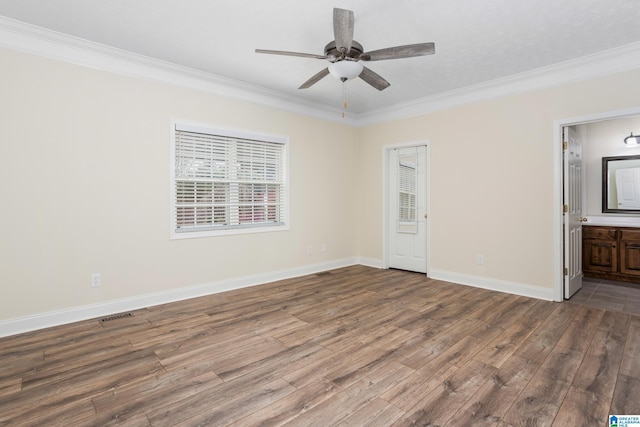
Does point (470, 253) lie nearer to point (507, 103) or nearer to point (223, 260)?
point (507, 103)

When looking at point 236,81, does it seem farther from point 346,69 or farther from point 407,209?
point 407,209

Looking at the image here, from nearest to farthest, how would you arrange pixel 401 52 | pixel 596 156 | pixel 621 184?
pixel 401 52 < pixel 621 184 < pixel 596 156

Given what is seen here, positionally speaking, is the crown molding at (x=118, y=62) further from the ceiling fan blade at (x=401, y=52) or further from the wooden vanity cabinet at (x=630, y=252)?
the wooden vanity cabinet at (x=630, y=252)

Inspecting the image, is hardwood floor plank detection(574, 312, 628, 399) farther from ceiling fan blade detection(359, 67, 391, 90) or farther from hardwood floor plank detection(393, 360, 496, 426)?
ceiling fan blade detection(359, 67, 391, 90)

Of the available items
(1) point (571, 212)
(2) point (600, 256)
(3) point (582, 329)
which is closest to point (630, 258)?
(2) point (600, 256)

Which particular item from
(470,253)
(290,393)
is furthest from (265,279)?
(470,253)

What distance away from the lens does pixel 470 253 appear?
14.9ft

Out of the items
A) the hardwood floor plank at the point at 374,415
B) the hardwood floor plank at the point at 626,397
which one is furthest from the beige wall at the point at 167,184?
the hardwood floor plank at the point at 374,415

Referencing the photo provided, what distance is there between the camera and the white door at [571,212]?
3826mm

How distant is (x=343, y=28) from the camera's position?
7.50 ft

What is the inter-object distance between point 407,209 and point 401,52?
3.26 metres

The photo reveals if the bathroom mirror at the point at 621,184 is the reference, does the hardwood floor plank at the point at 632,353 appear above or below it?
below

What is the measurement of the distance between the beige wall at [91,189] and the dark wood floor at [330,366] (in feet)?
1.55

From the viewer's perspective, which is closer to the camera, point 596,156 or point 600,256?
point 600,256
